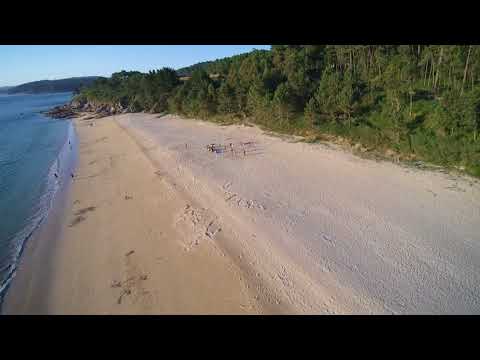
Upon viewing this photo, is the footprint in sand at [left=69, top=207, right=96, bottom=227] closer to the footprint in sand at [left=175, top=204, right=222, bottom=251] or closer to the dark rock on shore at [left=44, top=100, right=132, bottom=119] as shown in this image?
the footprint in sand at [left=175, top=204, right=222, bottom=251]

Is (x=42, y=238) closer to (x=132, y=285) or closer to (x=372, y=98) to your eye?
(x=132, y=285)

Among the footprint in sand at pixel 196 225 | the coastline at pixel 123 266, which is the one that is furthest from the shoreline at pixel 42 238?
the footprint in sand at pixel 196 225

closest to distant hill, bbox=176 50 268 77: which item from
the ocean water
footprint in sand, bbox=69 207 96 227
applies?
the ocean water

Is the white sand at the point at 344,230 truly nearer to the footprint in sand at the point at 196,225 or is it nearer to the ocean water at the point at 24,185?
the footprint in sand at the point at 196,225

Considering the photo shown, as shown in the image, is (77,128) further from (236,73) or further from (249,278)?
(249,278)

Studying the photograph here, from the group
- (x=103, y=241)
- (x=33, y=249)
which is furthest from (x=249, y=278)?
(x=33, y=249)

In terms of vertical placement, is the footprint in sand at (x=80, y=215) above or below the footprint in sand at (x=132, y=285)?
above

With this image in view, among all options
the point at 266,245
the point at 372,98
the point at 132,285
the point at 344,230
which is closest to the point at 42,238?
the point at 132,285
